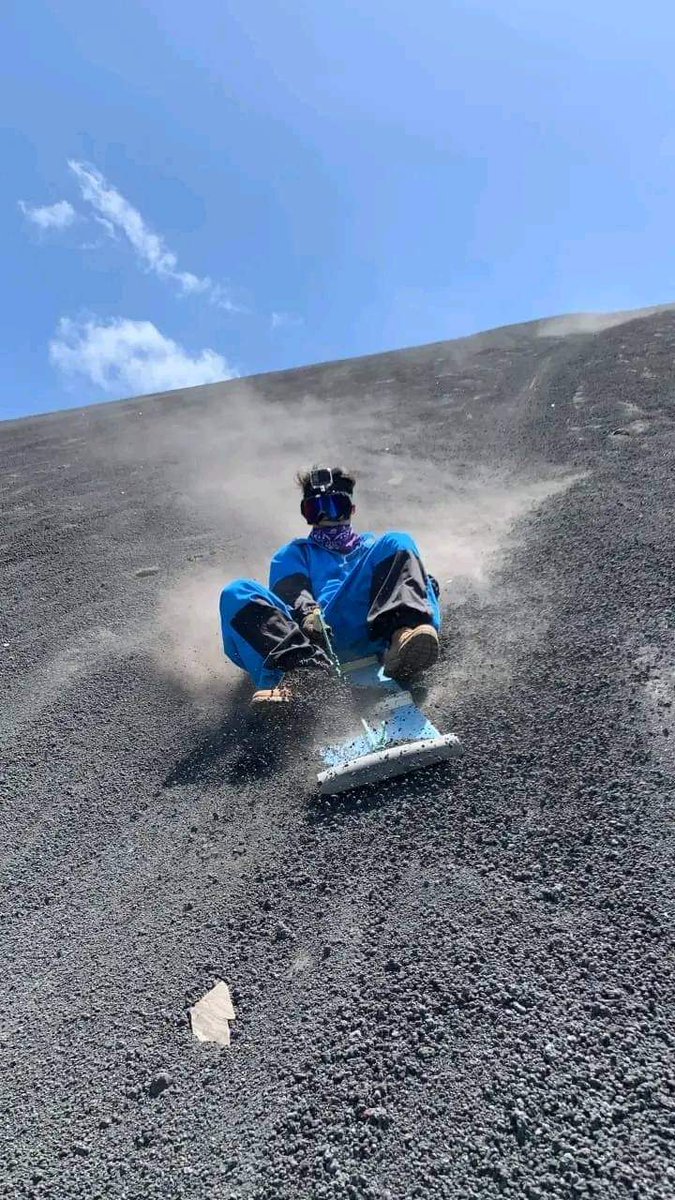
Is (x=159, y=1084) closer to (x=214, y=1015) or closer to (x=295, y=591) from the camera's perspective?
(x=214, y=1015)

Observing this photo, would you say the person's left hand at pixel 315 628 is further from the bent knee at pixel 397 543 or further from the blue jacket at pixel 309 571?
the bent knee at pixel 397 543

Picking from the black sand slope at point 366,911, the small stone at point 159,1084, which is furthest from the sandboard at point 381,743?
the small stone at point 159,1084

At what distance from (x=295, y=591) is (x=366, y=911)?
6.66ft

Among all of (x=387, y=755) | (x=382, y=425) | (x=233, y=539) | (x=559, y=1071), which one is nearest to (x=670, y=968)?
(x=559, y=1071)

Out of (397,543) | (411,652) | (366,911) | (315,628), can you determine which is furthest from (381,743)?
(397,543)

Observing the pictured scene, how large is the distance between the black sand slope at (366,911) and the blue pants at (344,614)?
31 centimetres

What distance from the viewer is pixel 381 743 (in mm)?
2805

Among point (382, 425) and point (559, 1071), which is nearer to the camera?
point (559, 1071)

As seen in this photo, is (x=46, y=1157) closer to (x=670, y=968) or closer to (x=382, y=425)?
(x=670, y=968)

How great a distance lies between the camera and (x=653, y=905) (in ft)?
6.16

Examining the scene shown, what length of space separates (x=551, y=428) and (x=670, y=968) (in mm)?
6261

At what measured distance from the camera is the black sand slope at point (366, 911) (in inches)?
60.1

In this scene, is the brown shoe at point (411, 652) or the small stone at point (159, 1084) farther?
the brown shoe at point (411, 652)

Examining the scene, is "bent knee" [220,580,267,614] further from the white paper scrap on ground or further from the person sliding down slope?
the white paper scrap on ground
